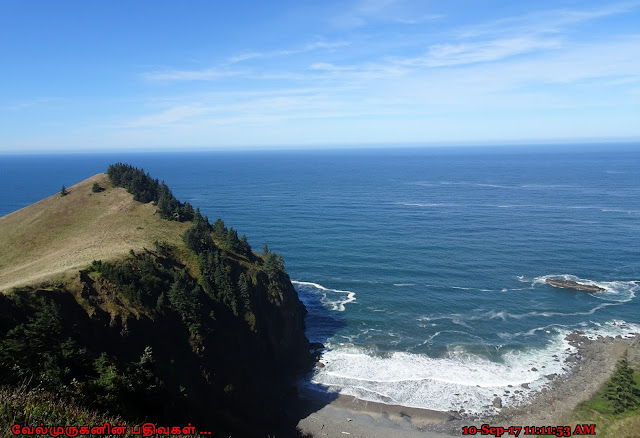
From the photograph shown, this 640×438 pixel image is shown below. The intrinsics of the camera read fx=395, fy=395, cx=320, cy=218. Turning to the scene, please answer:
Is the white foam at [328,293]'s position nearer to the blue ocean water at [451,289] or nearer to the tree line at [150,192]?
the blue ocean water at [451,289]

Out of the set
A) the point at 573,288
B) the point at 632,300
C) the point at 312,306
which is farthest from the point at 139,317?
the point at 632,300

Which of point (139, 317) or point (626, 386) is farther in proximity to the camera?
point (626, 386)

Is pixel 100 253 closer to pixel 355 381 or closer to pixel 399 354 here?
pixel 355 381

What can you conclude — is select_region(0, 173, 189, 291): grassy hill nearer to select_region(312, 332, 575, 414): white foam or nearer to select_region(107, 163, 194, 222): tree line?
select_region(107, 163, 194, 222): tree line

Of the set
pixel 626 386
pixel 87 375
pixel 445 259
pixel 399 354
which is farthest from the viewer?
pixel 445 259

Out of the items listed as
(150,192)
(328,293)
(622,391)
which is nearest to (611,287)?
(622,391)
